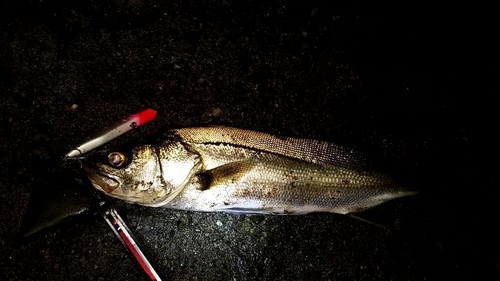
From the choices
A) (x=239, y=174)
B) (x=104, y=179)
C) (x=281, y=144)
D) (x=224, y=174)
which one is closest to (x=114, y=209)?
(x=104, y=179)

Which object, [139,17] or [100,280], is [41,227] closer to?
[100,280]

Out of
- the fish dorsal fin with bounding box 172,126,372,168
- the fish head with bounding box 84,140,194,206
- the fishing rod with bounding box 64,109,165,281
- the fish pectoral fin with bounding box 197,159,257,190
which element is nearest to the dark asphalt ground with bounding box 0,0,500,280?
the fishing rod with bounding box 64,109,165,281

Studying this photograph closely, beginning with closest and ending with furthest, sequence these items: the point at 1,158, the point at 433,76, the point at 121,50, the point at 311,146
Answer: the point at 311,146 → the point at 1,158 → the point at 121,50 → the point at 433,76

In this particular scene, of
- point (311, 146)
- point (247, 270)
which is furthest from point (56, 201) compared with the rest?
point (311, 146)

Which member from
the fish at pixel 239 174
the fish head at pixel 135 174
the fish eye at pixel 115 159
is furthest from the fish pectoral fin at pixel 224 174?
the fish eye at pixel 115 159

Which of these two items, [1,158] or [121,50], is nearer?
[1,158]

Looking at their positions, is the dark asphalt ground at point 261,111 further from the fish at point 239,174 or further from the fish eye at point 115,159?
the fish eye at point 115,159
